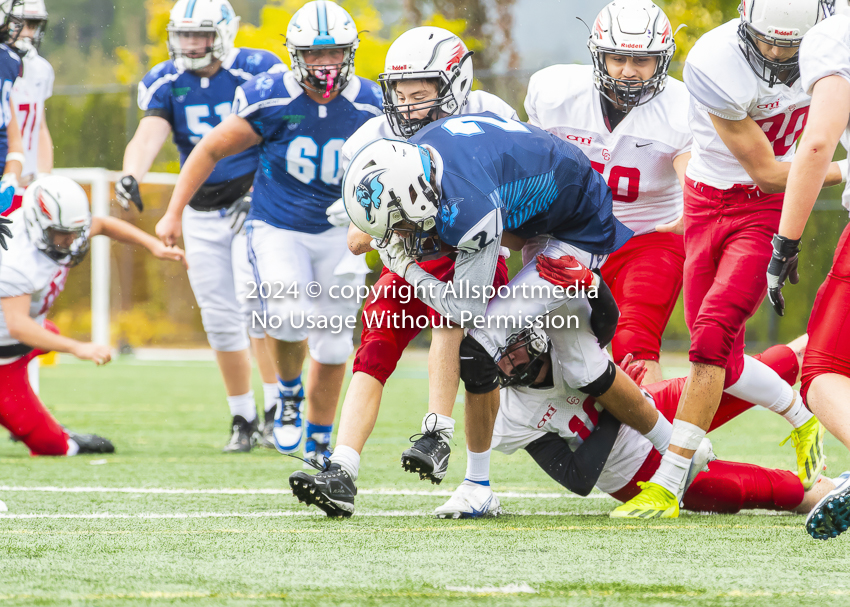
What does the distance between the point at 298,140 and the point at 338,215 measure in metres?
0.37

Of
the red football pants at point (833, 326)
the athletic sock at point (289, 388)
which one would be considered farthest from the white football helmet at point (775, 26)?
the athletic sock at point (289, 388)

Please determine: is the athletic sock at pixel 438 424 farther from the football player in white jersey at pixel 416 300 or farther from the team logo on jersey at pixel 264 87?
the team logo on jersey at pixel 264 87

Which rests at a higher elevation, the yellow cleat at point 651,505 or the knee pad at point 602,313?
the knee pad at point 602,313

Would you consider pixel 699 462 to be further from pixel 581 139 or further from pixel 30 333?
pixel 30 333

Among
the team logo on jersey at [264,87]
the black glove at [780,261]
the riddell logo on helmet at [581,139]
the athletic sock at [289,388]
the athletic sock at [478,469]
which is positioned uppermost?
the team logo on jersey at [264,87]

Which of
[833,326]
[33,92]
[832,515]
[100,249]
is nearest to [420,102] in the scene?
[833,326]

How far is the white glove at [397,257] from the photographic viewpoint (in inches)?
123

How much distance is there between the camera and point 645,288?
14.3ft

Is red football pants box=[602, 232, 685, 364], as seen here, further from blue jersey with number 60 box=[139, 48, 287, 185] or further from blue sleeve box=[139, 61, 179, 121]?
blue sleeve box=[139, 61, 179, 121]

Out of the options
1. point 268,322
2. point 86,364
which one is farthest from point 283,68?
point 86,364

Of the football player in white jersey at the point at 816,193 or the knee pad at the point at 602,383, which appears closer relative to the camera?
the football player in white jersey at the point at 816,193

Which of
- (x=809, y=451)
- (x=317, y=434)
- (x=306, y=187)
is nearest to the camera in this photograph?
(x=809, y=451)

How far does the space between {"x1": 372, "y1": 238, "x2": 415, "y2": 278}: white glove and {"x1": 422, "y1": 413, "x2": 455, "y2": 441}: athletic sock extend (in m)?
0.43

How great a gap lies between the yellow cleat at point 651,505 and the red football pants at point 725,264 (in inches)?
17.0
